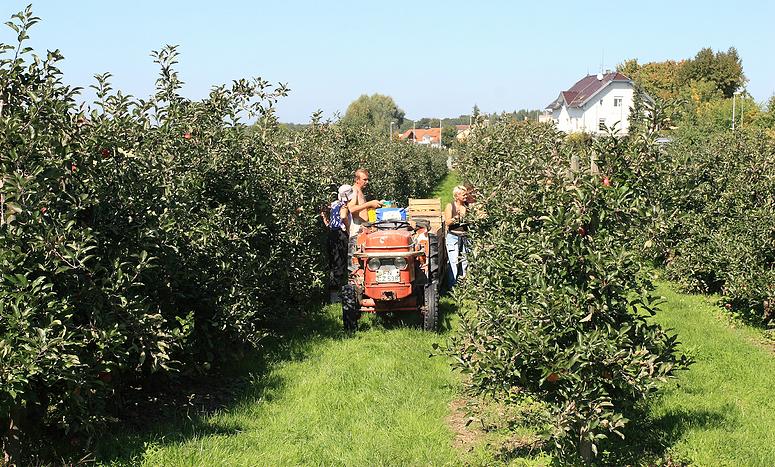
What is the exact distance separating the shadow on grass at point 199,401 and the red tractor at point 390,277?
602 mm

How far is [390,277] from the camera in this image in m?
9.89

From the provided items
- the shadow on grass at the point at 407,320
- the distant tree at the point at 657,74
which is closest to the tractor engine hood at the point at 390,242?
the shadow on grass at the point at 407,320

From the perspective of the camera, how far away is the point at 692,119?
4141 centimetres

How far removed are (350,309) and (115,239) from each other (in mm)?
4639

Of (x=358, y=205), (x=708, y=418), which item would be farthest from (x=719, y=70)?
(x=708, y=418)

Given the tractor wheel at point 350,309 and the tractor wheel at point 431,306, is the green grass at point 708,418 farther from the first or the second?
the tractor wheel at point 350,309

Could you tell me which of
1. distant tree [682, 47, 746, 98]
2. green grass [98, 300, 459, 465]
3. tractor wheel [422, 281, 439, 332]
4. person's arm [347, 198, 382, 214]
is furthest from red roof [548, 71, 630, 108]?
green grass [98, 300, 459, 465]

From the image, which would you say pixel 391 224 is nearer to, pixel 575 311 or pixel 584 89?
pixel 575 311

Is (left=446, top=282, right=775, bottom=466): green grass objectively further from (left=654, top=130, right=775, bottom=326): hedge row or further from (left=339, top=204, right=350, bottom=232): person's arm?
(left=339, top=204, right=350, bottom=232): person's arm

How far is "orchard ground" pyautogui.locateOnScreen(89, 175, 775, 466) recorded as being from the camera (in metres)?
5.93

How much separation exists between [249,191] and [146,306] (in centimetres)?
312

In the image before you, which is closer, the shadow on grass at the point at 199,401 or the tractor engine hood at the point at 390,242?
the shadow on grass at the point at 199,401

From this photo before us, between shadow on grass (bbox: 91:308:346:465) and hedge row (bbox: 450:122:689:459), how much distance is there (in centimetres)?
251

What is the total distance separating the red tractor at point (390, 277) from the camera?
988 centimetres
